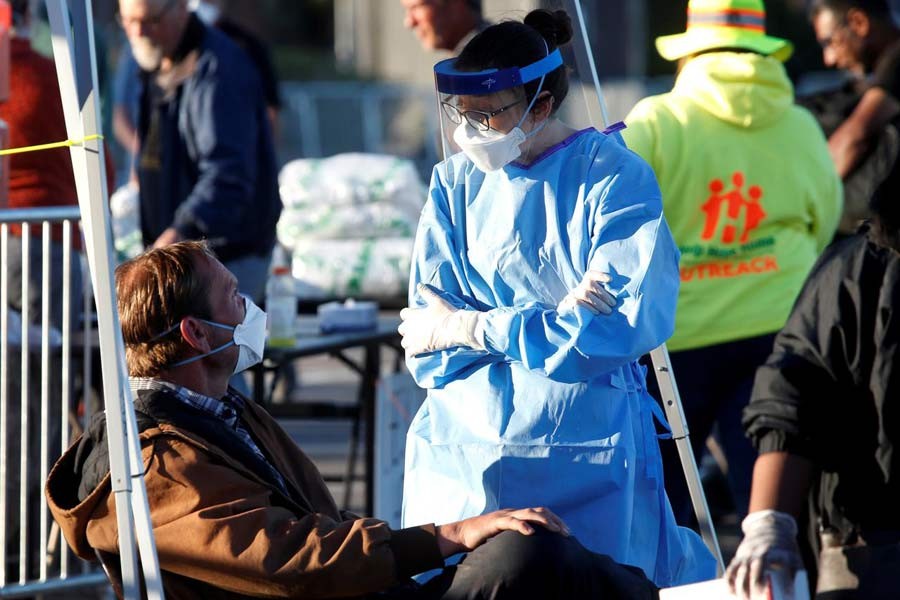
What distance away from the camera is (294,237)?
7.20 metres

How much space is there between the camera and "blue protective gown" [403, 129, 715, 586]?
291 centimetres

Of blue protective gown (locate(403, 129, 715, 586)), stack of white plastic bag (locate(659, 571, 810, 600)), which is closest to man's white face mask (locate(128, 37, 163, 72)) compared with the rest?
blue protective gown (locate(403, 129, 715, 586))

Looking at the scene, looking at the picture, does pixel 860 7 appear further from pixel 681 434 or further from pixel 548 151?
pixel 548 151

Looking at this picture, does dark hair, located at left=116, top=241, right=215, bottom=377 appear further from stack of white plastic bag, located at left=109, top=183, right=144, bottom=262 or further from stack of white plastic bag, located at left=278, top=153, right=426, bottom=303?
stack of white plastic bag, located at left=109, top=183, right=144, bottom=262

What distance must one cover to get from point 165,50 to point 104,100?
4.21 ft

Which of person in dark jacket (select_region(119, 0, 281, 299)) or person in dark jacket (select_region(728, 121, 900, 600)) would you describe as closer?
person in dark jacket (select_region(728, 121, 900, 600))

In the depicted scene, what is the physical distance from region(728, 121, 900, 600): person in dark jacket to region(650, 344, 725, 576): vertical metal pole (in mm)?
396

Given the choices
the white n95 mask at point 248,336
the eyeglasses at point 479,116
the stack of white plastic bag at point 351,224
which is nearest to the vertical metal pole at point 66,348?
the white n95 mask at point 248,336

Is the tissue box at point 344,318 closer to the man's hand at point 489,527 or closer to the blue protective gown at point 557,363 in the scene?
the blue protective gown at point 557,363

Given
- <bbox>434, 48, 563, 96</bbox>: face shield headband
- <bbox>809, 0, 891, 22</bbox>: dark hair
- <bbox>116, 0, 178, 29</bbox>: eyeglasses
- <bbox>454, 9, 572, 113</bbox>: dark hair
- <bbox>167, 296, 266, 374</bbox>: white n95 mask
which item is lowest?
<bbox>167, 296, 266, 374</bbox>: white n95 mask

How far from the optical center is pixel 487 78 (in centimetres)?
304

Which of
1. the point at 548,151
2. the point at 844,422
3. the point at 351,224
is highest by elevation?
the point at 548,151

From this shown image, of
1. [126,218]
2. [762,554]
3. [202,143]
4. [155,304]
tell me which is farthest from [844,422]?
[126,218]

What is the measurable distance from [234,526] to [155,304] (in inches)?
21.0
